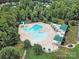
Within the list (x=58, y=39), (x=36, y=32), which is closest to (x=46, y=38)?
(x=58, y=39)

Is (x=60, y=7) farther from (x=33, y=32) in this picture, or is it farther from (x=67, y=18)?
(x=33, y=32)

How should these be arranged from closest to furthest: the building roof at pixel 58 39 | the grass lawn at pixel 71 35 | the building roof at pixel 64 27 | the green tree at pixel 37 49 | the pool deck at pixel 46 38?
the green tree at pixel 37 49
the pool deck at pixel 46 38
the building roof at pixel 58 39
the grass lawn at pixel 71 35
the building roof at pixel 64 27

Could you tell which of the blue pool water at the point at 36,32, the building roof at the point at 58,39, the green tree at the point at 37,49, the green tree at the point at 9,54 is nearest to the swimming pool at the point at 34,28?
the blue pool water at the point at 36,32

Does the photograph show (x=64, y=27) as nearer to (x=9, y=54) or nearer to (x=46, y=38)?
(x=46, y=38)

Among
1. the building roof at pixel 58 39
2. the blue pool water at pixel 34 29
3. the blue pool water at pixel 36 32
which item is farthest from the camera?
the blue pool water at pixel 34 29

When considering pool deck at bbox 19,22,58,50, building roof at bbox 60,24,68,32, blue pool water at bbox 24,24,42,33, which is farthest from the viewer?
blue pool water at bbox 24,24,42,33

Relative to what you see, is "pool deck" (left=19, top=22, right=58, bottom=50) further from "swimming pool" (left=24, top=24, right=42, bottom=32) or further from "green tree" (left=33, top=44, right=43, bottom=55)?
"green tree" (left=33, top=44, right=43, bottom=55)

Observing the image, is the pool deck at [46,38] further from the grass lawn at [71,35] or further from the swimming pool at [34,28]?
the grass lawn at [71,35]

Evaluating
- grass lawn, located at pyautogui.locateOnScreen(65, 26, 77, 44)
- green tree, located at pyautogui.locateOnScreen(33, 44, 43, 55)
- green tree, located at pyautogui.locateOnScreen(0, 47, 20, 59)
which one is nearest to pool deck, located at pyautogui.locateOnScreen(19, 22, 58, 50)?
green tree, located at pyautogui.locateOnScreen(33, 44, 43, 55)
